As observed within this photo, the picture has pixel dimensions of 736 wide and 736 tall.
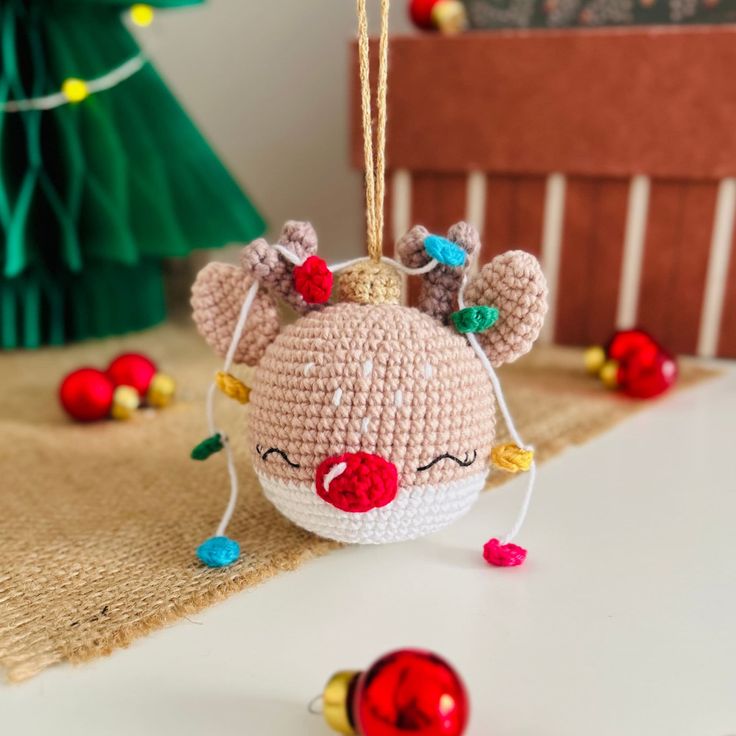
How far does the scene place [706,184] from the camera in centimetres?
87

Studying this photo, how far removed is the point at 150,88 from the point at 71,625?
75cm

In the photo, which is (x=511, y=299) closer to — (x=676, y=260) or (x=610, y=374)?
(x=610, y=374)

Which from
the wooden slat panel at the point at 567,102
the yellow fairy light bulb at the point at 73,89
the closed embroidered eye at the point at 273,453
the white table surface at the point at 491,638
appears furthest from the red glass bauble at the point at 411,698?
the yellow fairy light bulb at the point at 73,89

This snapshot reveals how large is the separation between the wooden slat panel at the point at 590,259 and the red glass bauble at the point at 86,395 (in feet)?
1.71

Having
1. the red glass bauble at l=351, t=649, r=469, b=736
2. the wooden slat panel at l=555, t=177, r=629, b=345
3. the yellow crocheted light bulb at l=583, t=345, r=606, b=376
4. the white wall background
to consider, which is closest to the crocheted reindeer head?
the red glass bauble at l=351, t=649, r=469, b=736

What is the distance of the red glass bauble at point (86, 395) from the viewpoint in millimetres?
703

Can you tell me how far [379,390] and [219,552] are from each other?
0.41ft

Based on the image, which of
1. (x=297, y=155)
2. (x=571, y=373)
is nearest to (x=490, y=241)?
(x=571, y=373)

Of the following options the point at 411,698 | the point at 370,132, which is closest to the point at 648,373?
the point at 370,132

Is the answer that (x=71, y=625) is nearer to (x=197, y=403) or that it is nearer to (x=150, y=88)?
(x=197, y=403)

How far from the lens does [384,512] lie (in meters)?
0.41

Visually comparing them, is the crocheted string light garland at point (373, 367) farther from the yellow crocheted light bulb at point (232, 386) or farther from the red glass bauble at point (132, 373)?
the red glass bauble at point (132, 373)

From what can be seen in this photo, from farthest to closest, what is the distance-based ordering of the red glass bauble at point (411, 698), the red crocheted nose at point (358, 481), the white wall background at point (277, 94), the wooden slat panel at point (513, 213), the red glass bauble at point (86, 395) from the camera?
the white wall background at point (277, 94) < the wooden slat panel at point (513, 213) < the red glass bauble at point (86, 395) < the red crocheted nose at point (358, 481) < the red glass bauble at point (411, 698)

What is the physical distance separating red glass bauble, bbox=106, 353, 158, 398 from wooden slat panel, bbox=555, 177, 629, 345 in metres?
0.48
